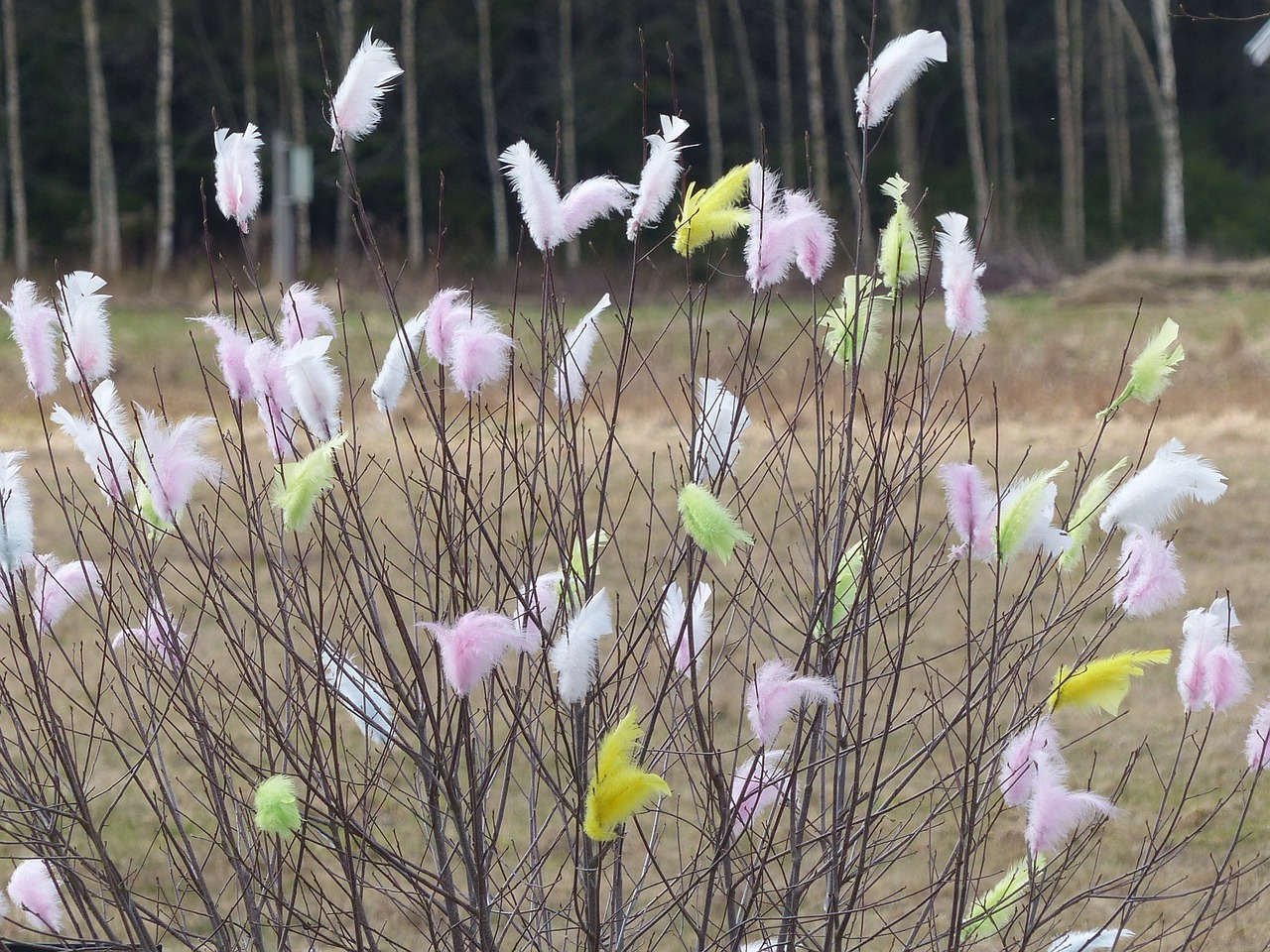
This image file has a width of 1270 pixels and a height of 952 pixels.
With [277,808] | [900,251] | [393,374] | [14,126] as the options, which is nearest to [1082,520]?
[900,251]

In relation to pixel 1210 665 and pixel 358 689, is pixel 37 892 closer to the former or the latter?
pixel 358 689

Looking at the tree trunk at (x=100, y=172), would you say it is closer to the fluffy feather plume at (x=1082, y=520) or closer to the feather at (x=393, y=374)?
the feather at (x=393, y=374)

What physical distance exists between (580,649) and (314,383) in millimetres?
527

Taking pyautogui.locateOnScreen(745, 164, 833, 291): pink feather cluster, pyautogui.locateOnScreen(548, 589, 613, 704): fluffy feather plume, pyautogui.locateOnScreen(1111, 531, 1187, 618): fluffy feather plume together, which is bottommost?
pyautogui.locateOnScreen(1111, 531, 1187, 618): fluffy feather plume

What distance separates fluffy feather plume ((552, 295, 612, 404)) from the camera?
2.07 metres

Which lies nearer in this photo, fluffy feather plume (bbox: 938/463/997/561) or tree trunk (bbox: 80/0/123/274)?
fluffy feather plume (bbox: 938/463/997/561)

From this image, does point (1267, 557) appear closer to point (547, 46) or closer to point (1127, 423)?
point (1127, 423)

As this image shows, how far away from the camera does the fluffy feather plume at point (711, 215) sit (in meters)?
2.07

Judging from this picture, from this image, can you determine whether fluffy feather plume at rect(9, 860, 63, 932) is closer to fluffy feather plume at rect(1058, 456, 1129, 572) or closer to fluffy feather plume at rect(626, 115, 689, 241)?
fluffy feather plume at rect(626, 115, 689, 241)

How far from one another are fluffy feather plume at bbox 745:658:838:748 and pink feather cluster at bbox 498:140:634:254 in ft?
2.07

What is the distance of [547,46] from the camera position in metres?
24.3

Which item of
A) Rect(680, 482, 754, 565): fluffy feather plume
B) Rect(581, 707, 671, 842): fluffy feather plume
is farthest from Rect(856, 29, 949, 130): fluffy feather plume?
Rect(581, 707, 671, 842): fluffy feather plume

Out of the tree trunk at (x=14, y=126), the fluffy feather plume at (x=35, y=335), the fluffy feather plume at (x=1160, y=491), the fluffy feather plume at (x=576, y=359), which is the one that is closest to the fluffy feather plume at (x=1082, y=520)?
the fluffy feather plume at (x=1160, y=491)

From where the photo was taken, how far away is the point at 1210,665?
7.16ft
